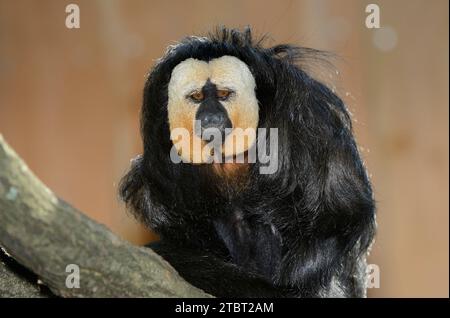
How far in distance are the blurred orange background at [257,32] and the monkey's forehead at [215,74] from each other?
174 centimetres

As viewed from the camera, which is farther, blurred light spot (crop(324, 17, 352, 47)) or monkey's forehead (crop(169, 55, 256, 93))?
blurred light spot (crop(324, 17, 352, 47))

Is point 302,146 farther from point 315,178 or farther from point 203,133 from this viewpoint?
point 203,133

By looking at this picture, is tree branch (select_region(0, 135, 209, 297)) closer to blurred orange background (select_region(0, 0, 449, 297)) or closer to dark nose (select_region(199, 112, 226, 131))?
dark nose (select_region(199, 112, 226, 131))

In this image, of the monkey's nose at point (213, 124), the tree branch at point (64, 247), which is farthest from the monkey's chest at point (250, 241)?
the tree branch at point (64, 247)

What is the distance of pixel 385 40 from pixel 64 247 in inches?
147

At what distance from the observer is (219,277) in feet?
11.1

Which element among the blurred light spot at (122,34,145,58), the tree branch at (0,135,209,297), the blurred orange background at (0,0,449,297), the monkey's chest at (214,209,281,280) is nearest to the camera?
the tree branch at (0,135,209,297)

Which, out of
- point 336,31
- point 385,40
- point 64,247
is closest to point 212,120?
point 64,247

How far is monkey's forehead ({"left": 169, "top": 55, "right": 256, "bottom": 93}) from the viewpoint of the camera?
3592 mm

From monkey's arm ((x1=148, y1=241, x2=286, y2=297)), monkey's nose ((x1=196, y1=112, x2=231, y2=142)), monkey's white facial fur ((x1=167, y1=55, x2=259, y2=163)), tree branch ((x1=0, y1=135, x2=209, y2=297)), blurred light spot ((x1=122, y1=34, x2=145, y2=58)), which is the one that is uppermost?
blurred light spot ((x1=122, y1=34, x2=145, y2=58))

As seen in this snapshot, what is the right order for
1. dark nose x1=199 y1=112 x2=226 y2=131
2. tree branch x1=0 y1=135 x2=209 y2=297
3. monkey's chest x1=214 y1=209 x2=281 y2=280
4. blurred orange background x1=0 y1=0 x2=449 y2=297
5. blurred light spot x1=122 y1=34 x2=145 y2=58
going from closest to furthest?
tree branch x1=0 y1=135 x2=209 y2=297 → dark nose x1=199 y1=112 x2=226 y2=131 → monkey's chest x1=214 y1=209 x2=281 y2=280 → blurred orange background x1=0 y1=0 x2=449 y2=297 → blurred light spot x1=122 y1=34 x2=145 y2=58

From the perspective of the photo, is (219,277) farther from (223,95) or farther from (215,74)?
(215,74)

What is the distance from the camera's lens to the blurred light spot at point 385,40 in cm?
536

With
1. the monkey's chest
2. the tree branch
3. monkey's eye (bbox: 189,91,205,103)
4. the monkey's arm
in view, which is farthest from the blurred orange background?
the tree branch
